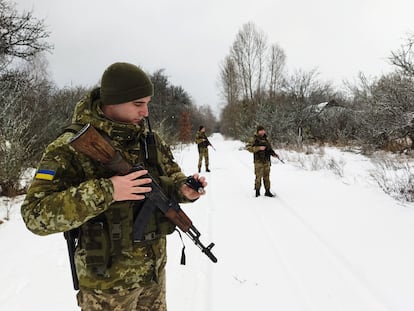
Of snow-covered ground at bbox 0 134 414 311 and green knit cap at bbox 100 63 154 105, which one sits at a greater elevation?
green knit cap at bbox 100 63 154 105

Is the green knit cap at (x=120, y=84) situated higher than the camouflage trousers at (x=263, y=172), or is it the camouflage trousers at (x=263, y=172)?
the green knit cap at (x=120, y=84)

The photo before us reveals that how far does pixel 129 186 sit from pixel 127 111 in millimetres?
418

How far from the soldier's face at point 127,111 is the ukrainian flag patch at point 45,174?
413mm

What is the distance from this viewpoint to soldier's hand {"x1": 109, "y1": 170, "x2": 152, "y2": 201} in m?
1.31

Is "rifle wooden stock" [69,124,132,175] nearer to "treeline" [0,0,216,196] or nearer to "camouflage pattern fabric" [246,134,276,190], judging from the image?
"treeline" [0,0,216,196]

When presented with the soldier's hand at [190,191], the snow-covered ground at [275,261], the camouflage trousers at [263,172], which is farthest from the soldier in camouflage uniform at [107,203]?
the camouflage trousers at [263,172]

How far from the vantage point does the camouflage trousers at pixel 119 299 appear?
4.88ft

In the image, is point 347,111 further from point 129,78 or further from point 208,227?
point 129,78

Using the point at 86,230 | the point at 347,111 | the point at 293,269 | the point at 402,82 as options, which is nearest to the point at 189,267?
the point at 293,269

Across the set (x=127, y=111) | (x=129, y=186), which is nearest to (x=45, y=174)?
(x=129, y=186)

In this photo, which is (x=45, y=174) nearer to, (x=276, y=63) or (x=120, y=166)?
(x=120, y=166)

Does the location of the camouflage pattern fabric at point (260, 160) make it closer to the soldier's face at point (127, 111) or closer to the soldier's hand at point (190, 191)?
the soldier's hand at point (190, 191)

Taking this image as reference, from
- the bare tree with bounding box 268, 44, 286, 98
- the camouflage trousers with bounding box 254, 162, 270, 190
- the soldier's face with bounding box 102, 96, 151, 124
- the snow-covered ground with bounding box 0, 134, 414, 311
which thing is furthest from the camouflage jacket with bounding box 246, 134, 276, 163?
the bare tree with bounding box 268, 44, 286, 98

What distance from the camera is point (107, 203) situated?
1.28 m
